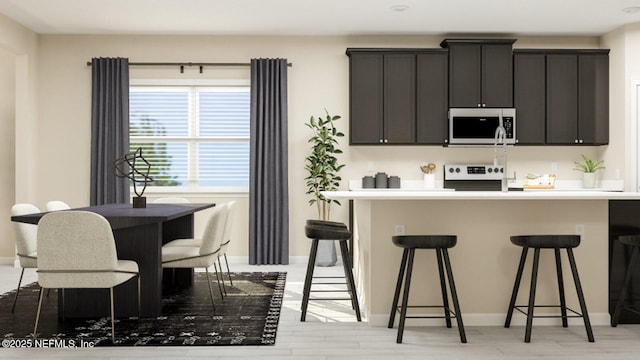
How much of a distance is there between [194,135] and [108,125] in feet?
3.25

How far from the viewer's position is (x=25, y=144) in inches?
264

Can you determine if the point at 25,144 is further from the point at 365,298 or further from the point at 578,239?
the point at 578,239

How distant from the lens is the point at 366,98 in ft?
21.9

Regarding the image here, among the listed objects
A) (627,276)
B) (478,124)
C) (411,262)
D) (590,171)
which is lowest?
(627,276)

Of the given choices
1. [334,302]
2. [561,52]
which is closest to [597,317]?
[334,302]

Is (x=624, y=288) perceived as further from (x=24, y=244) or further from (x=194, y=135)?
(x=194, y=135)

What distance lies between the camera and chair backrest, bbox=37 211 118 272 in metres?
3.39

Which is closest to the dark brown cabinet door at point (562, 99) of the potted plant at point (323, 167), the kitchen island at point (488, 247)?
the potted plant at point (323, 167)

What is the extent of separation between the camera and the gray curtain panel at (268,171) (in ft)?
22.1

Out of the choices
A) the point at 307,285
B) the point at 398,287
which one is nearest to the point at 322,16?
the point at 307,285

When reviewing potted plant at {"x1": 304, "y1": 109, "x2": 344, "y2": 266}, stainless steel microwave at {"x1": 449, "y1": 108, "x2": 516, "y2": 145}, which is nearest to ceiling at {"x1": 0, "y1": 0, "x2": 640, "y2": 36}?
stainless steel microwave at {"x1": 449, "y1": 108, "x2": 516, "y2": 145}

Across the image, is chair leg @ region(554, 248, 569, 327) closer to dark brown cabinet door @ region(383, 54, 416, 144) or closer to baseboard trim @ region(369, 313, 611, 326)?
baseboard trim @ region(369, 313, 611, 326)

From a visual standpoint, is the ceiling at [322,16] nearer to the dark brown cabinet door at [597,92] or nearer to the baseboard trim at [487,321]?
the dark brown cabinet door at [597,92]

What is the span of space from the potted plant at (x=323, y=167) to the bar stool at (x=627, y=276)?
3.26 meters
